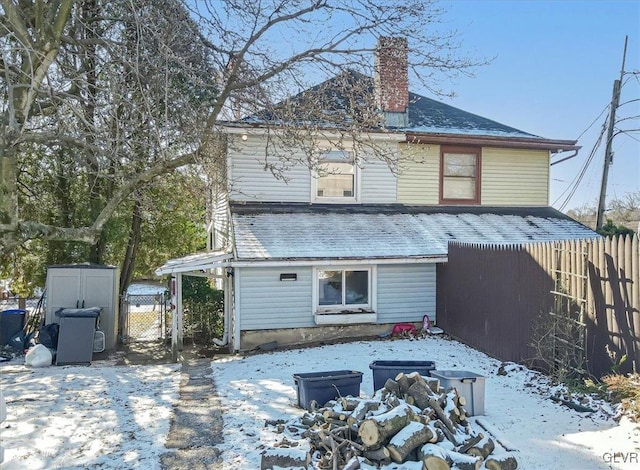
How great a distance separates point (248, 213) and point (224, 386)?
5659 millimetres

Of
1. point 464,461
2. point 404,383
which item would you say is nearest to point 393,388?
point 404,383

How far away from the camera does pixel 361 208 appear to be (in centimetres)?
1405

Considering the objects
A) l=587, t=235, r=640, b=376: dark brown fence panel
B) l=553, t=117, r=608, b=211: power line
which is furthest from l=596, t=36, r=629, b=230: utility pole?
l=587, t=235, r=640, b=376: dark brown fence panel

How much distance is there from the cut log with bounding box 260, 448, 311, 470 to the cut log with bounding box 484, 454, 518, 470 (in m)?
1.80

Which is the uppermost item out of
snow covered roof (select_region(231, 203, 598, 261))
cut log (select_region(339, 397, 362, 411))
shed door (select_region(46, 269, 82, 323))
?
snow covered roof (select_region(231, 203, 598, 261))

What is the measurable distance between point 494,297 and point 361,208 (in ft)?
17.1

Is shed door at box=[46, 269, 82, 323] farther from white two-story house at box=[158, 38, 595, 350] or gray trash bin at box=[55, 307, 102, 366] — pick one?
white two-story house at box=[158, 38, 595, 350]

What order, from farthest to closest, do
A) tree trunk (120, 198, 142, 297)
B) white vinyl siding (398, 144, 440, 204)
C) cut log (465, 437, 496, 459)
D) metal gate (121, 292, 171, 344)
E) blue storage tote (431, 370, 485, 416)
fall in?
tree trunk (120, 198, 142, 297) → white vinyl siding (398, 144, 440, 204) → metal gate (121, 292, 171, 344) → blue storage tote (431, 370, 485, 416) → cut log (465, 437, 496, 459)

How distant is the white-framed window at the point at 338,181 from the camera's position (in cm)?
1392

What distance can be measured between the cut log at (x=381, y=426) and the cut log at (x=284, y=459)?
0.62 m

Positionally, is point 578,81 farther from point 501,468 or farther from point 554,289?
point 501,468

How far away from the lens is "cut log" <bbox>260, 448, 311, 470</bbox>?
4664 millimetres

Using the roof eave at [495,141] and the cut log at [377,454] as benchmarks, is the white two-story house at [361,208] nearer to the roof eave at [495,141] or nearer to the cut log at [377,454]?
the roof eave at [495,141]

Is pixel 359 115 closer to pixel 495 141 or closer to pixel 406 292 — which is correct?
pixel 406 292
